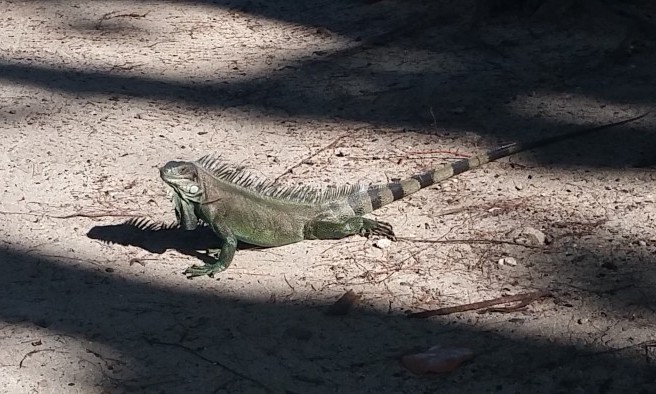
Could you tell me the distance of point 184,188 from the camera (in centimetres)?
548

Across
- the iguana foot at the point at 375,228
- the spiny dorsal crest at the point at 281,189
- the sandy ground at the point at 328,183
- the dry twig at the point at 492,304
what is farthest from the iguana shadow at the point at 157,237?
the dry twig at the point at 492,304

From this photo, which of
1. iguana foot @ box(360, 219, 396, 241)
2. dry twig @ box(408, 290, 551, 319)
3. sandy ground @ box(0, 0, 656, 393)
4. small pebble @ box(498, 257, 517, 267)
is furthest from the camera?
iguana foot @ box(360, 219, 396, 241)

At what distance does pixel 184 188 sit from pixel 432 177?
1555 mm

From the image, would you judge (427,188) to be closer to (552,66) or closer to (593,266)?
(593,266)

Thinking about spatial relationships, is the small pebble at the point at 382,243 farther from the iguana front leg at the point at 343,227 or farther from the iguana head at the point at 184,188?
the iguana head at the point at 184,188

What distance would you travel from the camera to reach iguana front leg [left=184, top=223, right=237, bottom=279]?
541cm

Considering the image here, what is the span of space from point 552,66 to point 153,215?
3241mm

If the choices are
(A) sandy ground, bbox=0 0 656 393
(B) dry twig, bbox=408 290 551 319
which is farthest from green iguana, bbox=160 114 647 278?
(B) dry twig, bbox=408 290 551 319

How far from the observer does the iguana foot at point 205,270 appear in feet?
17.7

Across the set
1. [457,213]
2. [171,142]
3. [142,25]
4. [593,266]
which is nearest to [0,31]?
[142,25]

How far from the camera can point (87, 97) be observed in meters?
7.71

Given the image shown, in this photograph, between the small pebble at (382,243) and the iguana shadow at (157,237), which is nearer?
the small pebble at (382,243)

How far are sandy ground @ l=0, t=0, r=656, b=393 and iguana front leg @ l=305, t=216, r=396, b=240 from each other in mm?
104

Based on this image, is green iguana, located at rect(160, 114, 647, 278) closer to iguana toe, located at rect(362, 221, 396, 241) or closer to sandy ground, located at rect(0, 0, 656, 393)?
iguana toe, located at rect(362, 221, 396, 241)
